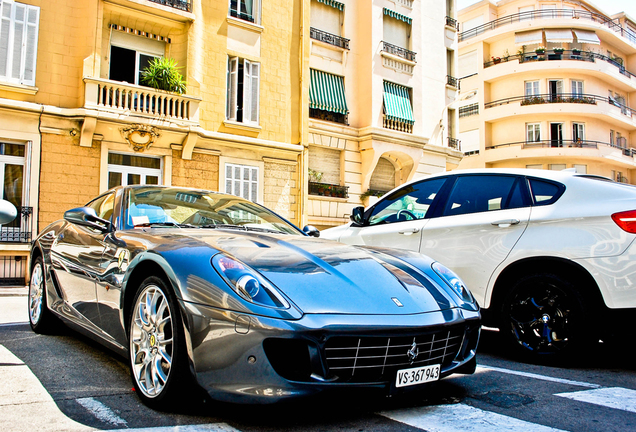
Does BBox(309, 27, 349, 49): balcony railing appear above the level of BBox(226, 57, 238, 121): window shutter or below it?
above

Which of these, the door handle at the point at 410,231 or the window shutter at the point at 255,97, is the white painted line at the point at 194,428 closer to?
the door handle at the point at 410,231

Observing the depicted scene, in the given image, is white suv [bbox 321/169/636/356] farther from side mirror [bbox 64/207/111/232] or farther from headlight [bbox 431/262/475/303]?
side mirror [bbox 64/207/111/232]

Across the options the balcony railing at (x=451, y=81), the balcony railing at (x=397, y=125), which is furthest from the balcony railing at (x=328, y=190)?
the balcony railing at (x=451, y=81)

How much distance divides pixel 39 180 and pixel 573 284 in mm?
12310

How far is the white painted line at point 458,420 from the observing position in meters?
2.49

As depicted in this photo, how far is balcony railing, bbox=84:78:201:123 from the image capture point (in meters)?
13.3

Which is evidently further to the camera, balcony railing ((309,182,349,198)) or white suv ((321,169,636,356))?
balcony railing ((309,182,349,198))

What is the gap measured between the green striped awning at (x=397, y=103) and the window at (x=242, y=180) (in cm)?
606

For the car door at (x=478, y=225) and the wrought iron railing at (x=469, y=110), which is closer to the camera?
the car door at (x=478, y=225)

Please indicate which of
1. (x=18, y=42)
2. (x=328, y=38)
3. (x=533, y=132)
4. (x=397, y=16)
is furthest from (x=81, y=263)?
(x=533, y=132)

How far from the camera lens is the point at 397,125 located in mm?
20156

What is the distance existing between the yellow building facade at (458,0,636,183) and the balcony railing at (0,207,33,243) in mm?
26532

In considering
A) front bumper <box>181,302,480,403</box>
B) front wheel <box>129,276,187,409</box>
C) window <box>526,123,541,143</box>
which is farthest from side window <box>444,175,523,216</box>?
window <box>526,123,541,143</box>

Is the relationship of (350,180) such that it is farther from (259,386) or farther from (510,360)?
(259,386)
